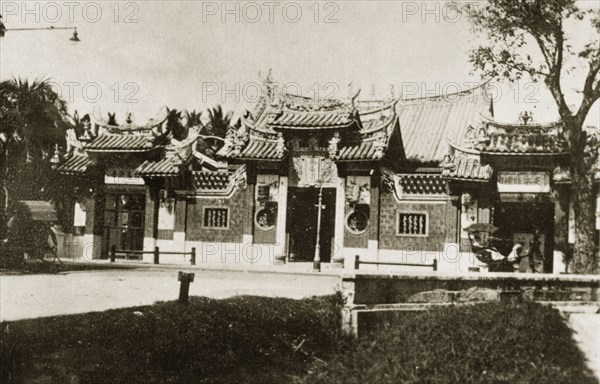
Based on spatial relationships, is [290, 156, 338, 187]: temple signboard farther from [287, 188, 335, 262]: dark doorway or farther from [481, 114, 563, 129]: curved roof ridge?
[481, 114, 563, 129]: curved roof ridge

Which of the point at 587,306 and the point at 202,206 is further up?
the point at 202,206

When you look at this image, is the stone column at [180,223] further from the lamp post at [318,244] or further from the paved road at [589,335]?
the paved road at [589,335]

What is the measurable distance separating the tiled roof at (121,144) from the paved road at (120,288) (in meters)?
6.51

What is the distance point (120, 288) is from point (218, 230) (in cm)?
967

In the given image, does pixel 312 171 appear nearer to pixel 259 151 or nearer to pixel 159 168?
pixel 259 151

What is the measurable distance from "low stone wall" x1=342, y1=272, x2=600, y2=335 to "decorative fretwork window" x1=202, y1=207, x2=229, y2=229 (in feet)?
42.3

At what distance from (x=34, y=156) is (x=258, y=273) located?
9.45m

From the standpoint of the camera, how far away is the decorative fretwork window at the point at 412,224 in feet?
66.1

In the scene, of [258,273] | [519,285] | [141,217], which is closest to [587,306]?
[519,285]

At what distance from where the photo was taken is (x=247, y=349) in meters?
9.14

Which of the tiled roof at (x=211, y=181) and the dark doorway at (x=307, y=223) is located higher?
the tiled roof at (x=211, y=181)

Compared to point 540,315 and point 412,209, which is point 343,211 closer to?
point 412,209

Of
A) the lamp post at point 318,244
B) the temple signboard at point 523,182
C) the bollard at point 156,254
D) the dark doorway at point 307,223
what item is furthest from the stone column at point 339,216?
the bollard at point 156,254

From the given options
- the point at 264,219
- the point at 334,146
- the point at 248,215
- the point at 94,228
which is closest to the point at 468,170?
the point at 334,146
